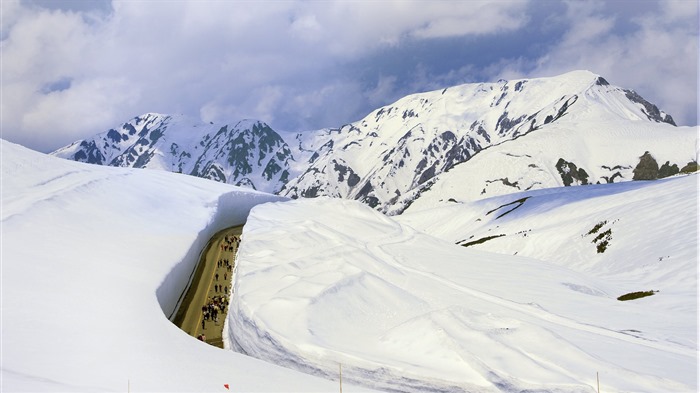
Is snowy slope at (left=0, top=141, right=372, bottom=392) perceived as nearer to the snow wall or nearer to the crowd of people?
the snow wall

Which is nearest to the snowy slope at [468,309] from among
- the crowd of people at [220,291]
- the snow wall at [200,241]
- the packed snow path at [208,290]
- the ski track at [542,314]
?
the ski track at [542,314]

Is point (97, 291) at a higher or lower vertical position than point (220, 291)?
lower

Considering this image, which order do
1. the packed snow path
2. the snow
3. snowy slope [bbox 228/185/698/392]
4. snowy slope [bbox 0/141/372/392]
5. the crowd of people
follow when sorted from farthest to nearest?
1. the crowd of people
2. the packed snow path
3. snowy slope [bbox 228/185/698/392]
4. the snow
5. snowy slope [bbox 0/141/372/392]

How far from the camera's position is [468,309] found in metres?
28.2

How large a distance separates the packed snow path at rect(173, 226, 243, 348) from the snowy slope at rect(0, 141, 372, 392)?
5.18 ft

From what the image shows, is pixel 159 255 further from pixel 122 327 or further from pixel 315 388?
pixel 315 388

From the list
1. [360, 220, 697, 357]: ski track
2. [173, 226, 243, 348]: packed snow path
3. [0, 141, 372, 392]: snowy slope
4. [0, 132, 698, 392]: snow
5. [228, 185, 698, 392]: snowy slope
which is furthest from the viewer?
[173, 226, 243, 348]: packed snow path

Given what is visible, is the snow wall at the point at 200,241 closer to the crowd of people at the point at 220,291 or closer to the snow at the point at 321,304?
the snow at the point at 321,304

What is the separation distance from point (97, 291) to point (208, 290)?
714 inches

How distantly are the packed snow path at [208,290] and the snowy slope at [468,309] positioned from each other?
12.5 feet

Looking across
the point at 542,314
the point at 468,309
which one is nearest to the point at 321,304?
the point at 468,309

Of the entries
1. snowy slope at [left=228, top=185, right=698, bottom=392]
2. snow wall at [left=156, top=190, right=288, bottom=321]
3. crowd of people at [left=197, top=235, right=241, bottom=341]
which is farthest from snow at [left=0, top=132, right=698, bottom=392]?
crowd of people at [left=197, top=235, right=241, bottom=341]

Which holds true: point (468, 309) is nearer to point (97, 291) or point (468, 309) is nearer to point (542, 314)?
point (542, 314)

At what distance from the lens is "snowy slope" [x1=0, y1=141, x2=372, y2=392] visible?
1802 cm
